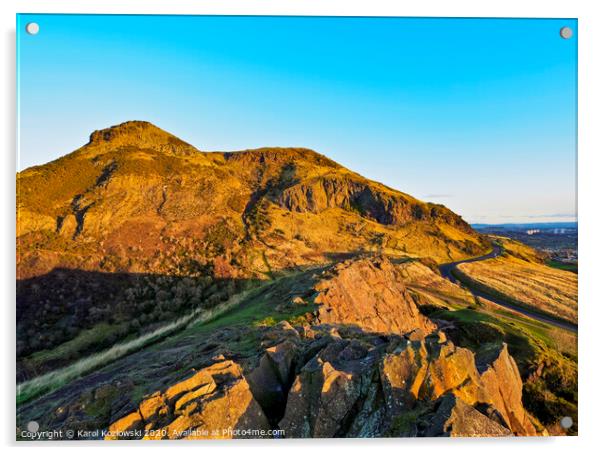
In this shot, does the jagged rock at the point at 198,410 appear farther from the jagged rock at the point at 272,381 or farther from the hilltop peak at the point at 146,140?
the hilltop peak at the point at 146,140

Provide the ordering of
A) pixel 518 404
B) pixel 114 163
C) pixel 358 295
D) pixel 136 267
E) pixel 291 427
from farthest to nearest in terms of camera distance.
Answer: pixel 114 163 → pixel 136 267 → pixel 358 295 → pixel 518 404 → pixel 291 427

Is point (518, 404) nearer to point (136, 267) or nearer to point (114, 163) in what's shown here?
point (136, 267)

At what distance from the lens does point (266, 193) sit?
1003 inches

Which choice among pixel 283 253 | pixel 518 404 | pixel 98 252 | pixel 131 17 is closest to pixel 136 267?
pixel 98 252

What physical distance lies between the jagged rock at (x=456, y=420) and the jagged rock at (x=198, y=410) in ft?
10.9

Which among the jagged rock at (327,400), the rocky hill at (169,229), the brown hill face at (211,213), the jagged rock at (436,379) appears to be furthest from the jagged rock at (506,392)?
the brown hill face at (211,213)

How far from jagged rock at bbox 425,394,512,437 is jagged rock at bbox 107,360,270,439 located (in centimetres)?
331

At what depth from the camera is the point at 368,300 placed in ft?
46.5

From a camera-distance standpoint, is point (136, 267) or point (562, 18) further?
point (136, 267)

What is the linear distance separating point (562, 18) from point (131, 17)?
41.0ft

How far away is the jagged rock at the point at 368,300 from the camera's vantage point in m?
12.4

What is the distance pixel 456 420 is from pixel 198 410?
465 cm
